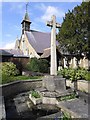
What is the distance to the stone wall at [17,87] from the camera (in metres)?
10.3

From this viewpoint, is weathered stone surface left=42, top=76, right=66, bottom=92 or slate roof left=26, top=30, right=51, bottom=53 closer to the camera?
weathered stone surface left=42, top=76, right=66, bottom=92

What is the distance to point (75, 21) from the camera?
68.9 feet

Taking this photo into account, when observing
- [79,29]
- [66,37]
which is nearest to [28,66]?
[66,37]

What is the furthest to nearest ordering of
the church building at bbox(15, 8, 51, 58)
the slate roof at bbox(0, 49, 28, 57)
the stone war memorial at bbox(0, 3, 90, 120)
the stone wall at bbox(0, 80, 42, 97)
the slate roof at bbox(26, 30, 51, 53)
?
the slate roof at bbox(26, 30, 51, 53), the church building at bbox(15, 8, 51, 58), the slate roof at bbox(0, 49, 28, 57), the stone wall at bbox(0, 80, 42, 97), the stone war memorial at bbox(0, 3, 90, 120)

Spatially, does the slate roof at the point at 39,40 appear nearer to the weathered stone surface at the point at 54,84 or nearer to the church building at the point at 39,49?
the church building at the point at 39,49

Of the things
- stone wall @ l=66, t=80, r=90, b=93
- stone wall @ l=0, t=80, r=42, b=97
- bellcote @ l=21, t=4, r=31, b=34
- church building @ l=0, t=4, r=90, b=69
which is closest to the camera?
stone wall @ l=0, t=80, r=42, b=97

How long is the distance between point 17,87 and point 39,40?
935 inches

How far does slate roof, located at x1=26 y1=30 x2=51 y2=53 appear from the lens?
32206mm

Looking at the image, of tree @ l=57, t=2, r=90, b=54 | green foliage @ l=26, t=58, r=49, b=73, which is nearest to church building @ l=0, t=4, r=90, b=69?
green foliage @ l=26, t=58, r=49, b=73

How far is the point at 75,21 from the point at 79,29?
50.6 inches

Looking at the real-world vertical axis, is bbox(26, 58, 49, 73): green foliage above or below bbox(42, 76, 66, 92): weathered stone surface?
above


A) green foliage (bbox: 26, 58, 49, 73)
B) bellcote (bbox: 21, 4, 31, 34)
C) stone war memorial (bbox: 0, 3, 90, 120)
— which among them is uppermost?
bellcote (bbox: 21, 4, 31, 34)

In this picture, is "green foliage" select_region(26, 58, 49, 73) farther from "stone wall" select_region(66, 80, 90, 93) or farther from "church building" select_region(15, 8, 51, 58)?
"stone wall" select_region(66, 80, 90, 93)

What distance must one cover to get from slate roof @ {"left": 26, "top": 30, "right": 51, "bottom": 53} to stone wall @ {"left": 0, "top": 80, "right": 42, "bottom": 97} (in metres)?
17.5
